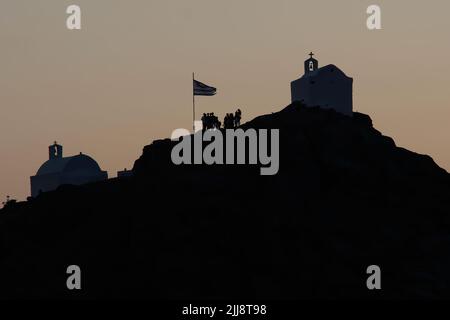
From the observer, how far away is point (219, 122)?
398ft

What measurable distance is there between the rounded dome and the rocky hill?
1472 cm

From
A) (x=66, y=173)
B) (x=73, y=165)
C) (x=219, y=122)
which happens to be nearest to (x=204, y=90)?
(x=219, y=122)

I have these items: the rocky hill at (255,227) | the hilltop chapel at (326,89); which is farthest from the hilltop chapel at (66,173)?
the hilltop chapel at (326,89)

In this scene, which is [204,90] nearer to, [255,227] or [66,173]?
[255,227]

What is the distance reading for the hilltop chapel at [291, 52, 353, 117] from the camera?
119312mm

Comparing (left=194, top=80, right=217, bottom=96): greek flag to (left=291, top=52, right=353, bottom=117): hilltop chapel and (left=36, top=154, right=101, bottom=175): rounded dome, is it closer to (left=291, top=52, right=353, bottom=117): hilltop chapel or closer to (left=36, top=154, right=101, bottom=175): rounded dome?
(left=291, top=52, right=353, bottom=117): hilltop chapel

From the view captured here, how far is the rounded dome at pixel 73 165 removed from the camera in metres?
133

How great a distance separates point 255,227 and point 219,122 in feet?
59.3

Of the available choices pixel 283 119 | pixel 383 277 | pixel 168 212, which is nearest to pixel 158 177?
pixel 168 212

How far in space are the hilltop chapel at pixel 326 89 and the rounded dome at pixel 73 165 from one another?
26278 millimetres

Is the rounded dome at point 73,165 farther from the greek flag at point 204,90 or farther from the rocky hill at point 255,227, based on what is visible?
the greek flag at point 204,90

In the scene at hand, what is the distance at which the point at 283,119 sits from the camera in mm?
117688

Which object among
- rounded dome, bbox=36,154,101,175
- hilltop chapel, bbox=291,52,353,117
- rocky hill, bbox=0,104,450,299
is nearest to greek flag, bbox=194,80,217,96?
rocky hill, bbox=0,104,450,299
